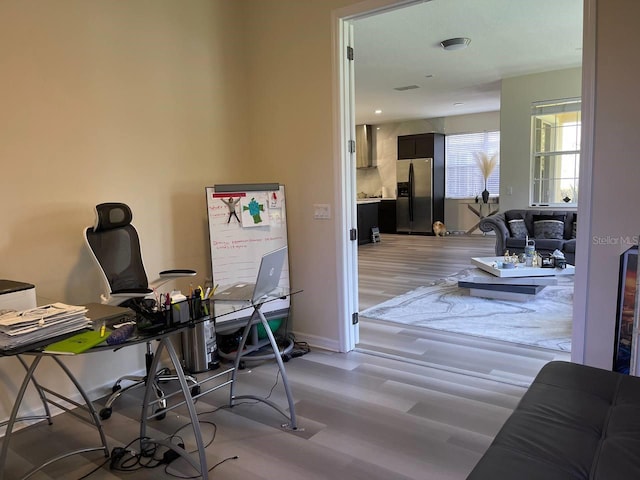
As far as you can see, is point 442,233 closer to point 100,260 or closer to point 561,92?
point 561,92

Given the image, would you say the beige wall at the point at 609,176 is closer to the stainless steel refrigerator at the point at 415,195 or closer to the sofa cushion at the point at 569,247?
the sofa cushion at the point at 569,247

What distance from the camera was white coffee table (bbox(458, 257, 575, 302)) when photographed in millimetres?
4977

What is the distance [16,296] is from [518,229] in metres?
6.30

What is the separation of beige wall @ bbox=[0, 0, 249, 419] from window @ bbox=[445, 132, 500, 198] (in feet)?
27.3

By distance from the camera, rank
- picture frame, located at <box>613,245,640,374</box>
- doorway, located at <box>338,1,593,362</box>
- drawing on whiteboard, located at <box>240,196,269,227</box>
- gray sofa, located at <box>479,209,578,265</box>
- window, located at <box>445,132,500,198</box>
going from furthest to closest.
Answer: window, located at <box>445,132,500,198</box>
gray sofa, located at <box>479,209,578,265</box>
drawing on whiteboard, located at <box>240,196,269,227</box>
doorway, located at <box>338,1,593,362</box>
picture frame, located at <box>613,245,640,374</box>

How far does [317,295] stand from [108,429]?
5.71ft

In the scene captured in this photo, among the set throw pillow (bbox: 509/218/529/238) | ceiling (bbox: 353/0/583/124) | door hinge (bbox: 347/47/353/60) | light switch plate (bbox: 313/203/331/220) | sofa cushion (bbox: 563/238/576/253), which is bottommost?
sofa cushion (bbox: 563/238/576/253)

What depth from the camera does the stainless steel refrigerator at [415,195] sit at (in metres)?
11.0

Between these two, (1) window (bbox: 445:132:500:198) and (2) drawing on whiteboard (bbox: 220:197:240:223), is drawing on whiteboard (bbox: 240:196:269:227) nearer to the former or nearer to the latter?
(2) drawing on whiteboard (bbox: 220:197:240:223)

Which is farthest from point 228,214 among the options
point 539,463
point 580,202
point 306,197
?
point 539,463

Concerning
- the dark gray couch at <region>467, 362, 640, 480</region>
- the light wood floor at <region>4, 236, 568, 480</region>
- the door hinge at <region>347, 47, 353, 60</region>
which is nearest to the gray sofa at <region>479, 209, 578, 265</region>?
the light wood floor at <region>4, 236, 568, 480</region>

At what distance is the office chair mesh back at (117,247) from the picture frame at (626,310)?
2614 millimetres

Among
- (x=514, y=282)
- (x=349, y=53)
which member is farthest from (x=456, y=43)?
(x=514, y=282)

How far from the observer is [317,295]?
3664 millimetres
